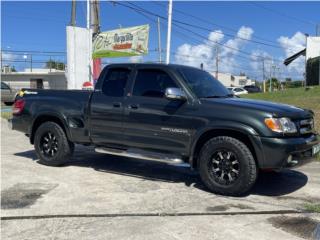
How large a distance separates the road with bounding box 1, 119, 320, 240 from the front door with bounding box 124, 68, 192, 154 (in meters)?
0.64

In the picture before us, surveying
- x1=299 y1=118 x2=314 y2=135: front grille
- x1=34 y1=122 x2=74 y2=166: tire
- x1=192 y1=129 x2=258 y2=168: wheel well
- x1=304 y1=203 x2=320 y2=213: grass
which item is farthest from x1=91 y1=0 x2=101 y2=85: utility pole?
x1=304 y1=203 x2=320 y2=213: grass

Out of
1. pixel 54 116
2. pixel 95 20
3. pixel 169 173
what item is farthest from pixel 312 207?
pixel 95 20

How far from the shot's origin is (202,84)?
7.84 m

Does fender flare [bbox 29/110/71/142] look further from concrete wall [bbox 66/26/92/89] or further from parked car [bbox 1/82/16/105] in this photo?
parked car [bbox 1/82/16/105]

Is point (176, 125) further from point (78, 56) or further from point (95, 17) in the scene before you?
point (95, 17)

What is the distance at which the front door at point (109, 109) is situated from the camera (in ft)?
26.6

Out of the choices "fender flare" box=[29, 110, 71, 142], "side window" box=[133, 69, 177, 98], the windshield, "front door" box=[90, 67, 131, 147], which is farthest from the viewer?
"fender flare" box=[29, 110, 71, 142]

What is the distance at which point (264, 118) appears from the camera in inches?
262

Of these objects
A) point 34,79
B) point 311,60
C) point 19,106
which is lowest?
point 19,106

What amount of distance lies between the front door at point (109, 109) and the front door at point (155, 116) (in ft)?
0.60

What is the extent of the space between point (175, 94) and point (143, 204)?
1.73 m

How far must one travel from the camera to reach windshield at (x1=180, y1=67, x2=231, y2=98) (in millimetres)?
7571

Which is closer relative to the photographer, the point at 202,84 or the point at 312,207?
the point at 312,207

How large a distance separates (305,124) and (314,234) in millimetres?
2249
